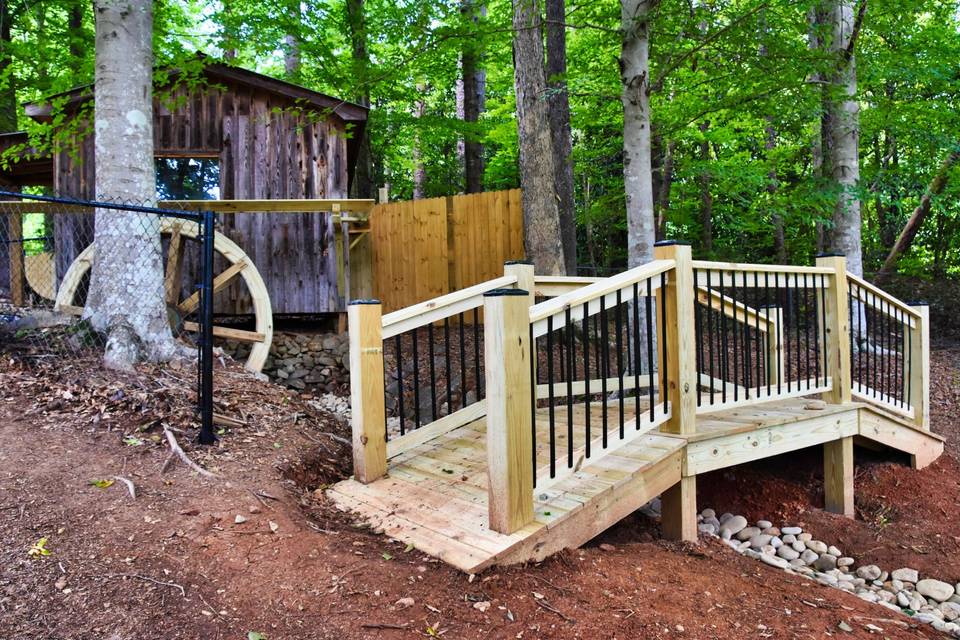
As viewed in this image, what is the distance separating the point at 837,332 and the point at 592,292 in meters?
2.61

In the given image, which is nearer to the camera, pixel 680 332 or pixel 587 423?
pixel 587 423

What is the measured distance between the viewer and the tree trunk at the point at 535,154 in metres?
7.18

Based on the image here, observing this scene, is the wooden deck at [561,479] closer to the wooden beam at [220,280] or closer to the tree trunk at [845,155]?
the wooden beam at [220,280]

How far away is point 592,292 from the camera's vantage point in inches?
115

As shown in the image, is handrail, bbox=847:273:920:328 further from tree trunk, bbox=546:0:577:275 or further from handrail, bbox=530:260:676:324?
tree trunk, bbox=546:0:577:275

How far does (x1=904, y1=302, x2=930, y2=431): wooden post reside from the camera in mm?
5449

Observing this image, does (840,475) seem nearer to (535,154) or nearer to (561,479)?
(561,479)

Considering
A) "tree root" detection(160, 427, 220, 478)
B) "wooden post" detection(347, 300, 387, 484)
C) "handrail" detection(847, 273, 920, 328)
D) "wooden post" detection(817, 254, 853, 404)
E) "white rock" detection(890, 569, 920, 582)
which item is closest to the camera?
"tree root" detection(160, 427, 220, 478)

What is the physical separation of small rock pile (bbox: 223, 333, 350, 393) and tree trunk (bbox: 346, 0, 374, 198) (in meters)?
3.18

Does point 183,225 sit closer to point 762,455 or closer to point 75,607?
point 75,607

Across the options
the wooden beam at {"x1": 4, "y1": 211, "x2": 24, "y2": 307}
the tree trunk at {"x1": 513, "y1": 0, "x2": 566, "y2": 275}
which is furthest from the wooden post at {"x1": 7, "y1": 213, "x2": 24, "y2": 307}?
the tree trunk at {"x1": 513, "y1": 0, "x2": 566, "y2": 275}

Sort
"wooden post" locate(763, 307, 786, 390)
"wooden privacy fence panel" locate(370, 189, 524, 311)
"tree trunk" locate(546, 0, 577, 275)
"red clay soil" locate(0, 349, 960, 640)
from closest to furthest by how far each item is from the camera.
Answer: "red clay soil" locate(0, 349, 960, 640), "wooden post" locate(763, 307, 786, 390), "tree trunk" locate(546, 0, 577, 275), "wooden privacy fence panel" locate(370, 189, 524, 311)

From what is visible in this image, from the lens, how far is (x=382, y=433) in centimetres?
354

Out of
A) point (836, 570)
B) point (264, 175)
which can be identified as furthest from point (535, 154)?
point (836, 570)
